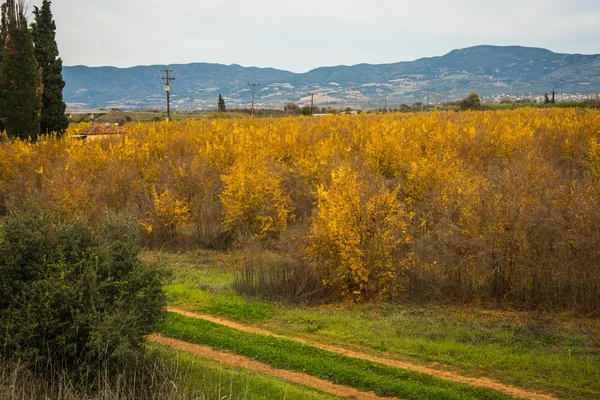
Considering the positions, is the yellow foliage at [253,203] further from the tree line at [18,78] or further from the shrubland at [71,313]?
the tree line at [18,78]

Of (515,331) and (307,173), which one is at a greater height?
(307,173)

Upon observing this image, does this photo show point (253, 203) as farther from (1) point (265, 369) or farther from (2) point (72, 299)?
(2) point (72, 299)

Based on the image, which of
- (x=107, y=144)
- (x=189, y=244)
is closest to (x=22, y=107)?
(x=107, y=144)

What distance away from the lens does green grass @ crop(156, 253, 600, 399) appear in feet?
29.4

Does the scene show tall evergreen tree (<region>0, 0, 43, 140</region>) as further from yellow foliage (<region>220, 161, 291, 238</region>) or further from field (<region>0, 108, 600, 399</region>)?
yellow foliage (<region>220, 161, 291, 238</region>)

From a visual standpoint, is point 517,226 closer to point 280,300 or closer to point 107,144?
point 280,300

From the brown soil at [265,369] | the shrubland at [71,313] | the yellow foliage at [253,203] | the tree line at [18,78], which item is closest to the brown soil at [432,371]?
the brown soil at [265,369]

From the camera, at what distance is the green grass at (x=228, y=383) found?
26.2 ft

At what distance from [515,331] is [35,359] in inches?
330

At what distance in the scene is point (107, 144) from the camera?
28.6 m

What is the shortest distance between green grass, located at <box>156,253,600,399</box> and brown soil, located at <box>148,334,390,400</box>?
924mm

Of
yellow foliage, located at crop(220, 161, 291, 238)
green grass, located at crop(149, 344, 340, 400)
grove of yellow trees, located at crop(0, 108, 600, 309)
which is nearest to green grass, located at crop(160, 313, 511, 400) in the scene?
green grass, located at crop(149, 344, 340, 400)

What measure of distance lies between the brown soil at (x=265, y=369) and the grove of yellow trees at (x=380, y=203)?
3059 millimetres

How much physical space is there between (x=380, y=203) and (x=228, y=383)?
252 inches
